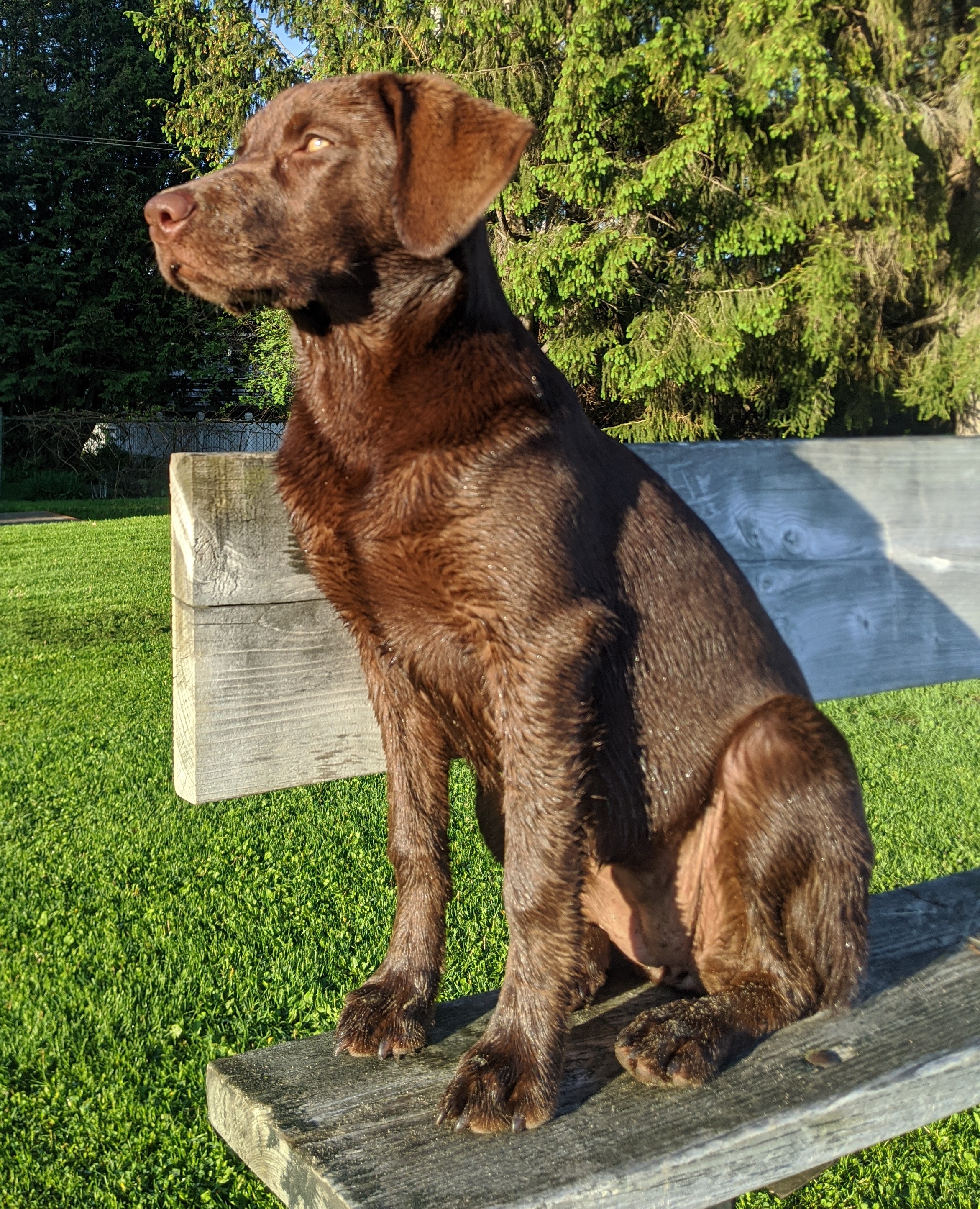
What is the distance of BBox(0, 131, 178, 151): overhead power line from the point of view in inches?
1090

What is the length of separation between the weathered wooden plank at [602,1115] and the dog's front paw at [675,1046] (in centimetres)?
2

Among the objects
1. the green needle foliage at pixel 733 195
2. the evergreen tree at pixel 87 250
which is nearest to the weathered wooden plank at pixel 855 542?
the green needle foliage at pixel 733 195

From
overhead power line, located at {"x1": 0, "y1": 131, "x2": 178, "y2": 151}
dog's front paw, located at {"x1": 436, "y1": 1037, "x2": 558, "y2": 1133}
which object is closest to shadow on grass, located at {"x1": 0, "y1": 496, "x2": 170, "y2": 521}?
overhead power line, located at {"x1": 0, "y1": 131, "x2": 178, "y2": 151}

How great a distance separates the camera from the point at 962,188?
630 inches

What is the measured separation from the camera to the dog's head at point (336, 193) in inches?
57.1

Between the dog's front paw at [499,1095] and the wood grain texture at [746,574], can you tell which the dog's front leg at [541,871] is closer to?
the dog's front paw at [499,1095]

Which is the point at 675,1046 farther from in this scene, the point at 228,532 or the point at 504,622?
the point at 228,532

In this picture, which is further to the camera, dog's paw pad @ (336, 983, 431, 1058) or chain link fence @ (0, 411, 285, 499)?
chain link fence @ (0, 411, 285, 499)

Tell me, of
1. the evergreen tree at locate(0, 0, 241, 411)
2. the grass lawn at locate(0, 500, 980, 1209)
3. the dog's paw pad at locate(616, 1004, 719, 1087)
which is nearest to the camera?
the dog's paw pad at locate(616, 1004, 719, 1087)

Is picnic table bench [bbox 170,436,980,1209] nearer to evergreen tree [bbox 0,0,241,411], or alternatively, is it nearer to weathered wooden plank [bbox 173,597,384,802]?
weathered wooden plank [bbox 173,597,384,802]

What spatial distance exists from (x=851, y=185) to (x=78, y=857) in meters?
13.4

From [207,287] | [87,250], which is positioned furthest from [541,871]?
[87,250]

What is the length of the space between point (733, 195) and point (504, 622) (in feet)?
47.8

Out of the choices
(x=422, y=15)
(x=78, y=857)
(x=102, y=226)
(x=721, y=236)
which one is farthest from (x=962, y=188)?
(x=102, y=226)
